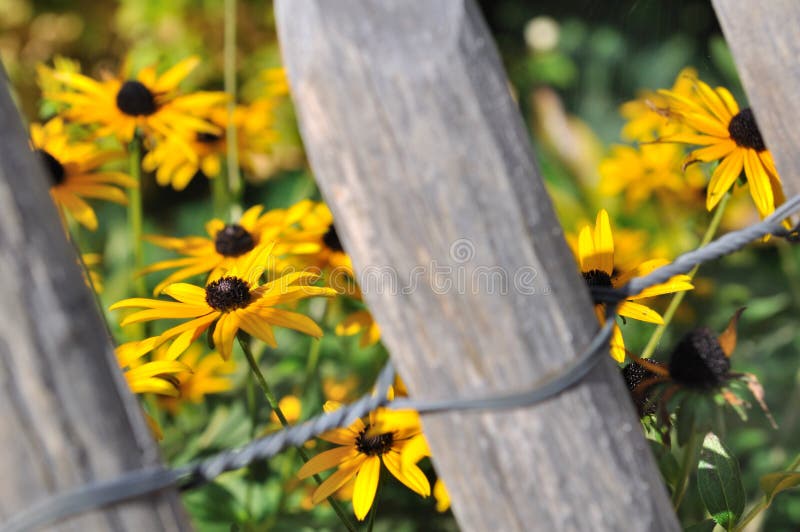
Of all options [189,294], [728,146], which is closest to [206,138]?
[189,294]

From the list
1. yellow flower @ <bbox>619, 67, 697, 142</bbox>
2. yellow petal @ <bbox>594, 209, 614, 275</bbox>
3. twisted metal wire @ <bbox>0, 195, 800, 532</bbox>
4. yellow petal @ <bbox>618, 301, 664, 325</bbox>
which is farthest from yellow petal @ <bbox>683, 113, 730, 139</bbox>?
twisted metal wire @ <bbox>0, 195, 800, 532</bbox>

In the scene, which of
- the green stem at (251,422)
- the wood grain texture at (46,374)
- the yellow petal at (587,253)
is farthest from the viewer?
the green stem at (251,422)

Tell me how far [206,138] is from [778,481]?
4.60 ft

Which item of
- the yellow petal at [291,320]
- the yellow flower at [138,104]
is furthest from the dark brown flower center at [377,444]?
the yellow flower at [138,104]

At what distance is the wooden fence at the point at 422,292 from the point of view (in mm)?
588

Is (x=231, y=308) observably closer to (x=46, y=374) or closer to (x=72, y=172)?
(x=46, y=374)

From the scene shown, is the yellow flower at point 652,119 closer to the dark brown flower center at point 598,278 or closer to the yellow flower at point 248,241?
the dark brown flower center at point 598,278

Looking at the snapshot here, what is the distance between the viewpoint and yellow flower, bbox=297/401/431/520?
3.23 feet

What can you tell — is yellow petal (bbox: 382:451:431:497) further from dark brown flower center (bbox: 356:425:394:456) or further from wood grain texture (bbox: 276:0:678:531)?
wood grain texture (bbox: 276:0:678:531)

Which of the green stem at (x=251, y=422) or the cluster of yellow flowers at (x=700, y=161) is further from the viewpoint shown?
the green stem at (x=251, y=422)

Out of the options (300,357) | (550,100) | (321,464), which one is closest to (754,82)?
(321,464)

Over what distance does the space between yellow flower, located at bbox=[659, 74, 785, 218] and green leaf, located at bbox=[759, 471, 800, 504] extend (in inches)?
14.5

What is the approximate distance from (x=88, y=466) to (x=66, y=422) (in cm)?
4

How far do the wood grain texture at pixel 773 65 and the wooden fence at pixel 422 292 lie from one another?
337 millimetres
